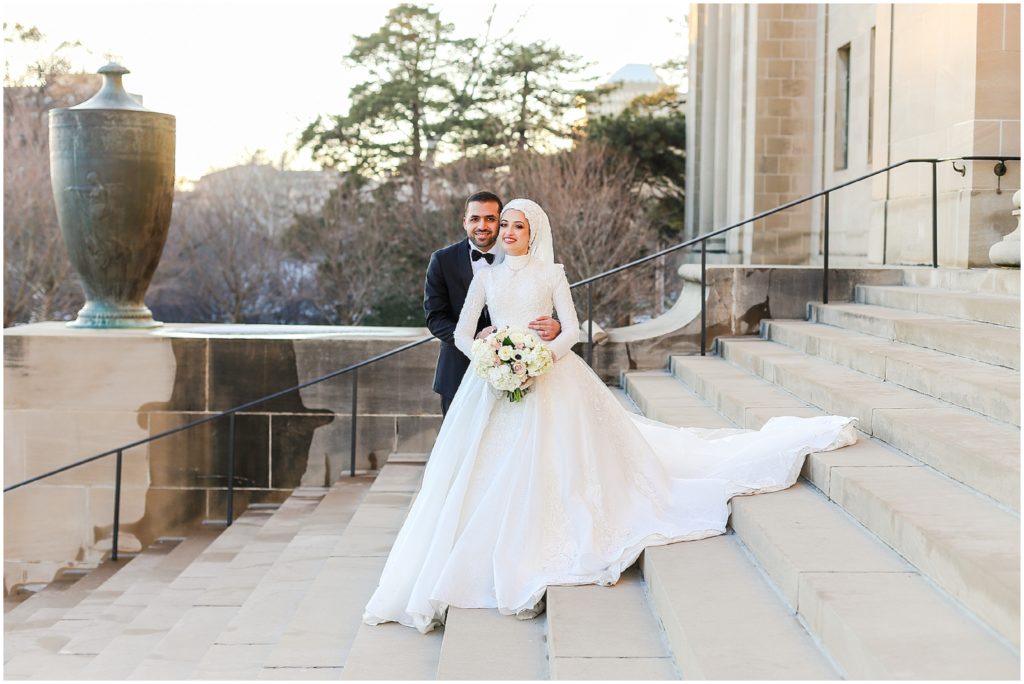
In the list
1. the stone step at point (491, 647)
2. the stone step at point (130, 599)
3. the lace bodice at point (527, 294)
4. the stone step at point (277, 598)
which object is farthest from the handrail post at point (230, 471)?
the stone step at point (491, 647)

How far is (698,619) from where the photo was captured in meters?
4.19

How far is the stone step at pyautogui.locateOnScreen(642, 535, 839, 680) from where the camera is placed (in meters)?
3.73

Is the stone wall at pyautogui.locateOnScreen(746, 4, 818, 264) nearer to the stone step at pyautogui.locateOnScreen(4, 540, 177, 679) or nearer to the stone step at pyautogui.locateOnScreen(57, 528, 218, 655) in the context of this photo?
the stone step at pyautogui.locateOnScreen(57, 528, 218, 655)

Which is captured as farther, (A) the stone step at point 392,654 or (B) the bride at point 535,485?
(B) the bride at point 535,485

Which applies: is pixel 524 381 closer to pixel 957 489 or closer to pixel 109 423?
pixel 957 489

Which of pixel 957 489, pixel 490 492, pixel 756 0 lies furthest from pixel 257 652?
pixel 756 0

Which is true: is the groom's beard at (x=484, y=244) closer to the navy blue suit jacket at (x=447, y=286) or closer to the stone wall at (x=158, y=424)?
the navy blue suit jacket at (x=447, y=286)

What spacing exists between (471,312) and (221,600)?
8.94 feet

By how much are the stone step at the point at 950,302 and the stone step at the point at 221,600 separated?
16.6 ft

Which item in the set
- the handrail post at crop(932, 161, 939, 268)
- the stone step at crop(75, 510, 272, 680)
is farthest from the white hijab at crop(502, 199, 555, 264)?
the handrail post at crop(932, 161, 939, 268)

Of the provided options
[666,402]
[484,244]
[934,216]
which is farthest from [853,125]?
[484,244]

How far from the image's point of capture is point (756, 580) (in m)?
4.66

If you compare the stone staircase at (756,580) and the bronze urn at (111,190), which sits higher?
the bronze urn at (111,190)

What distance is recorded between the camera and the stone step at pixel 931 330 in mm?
6512
